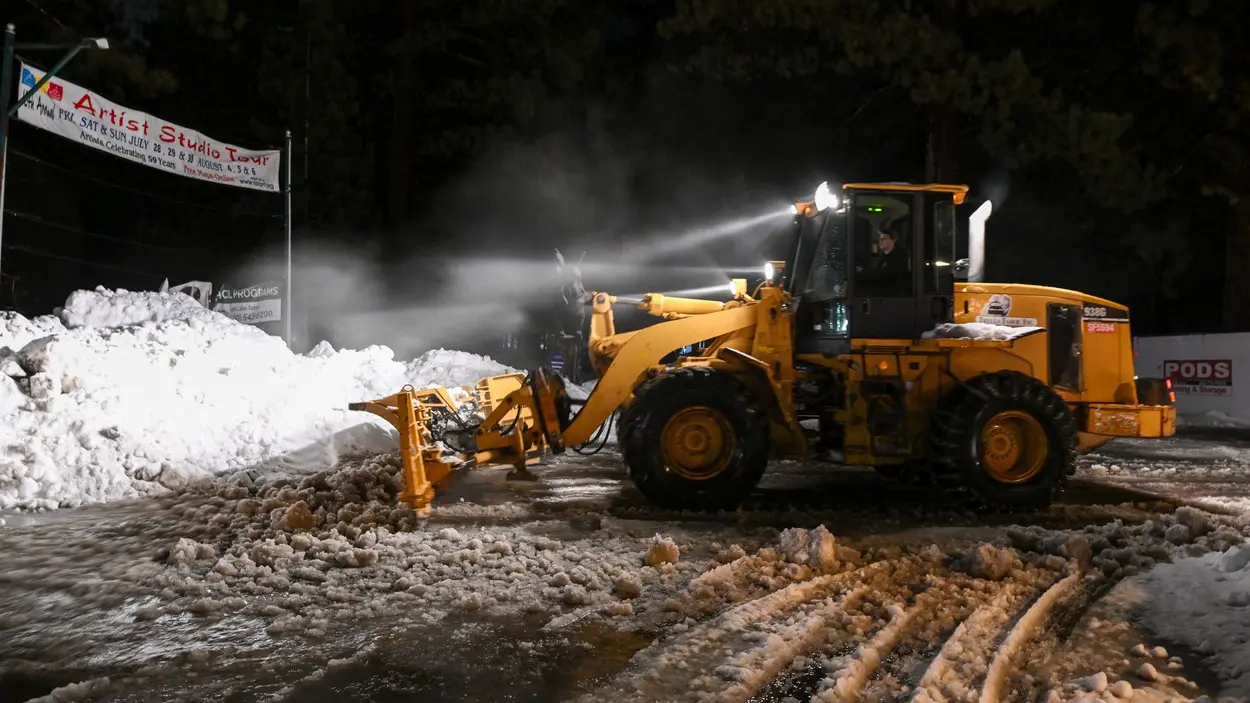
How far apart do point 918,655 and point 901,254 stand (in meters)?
4.44

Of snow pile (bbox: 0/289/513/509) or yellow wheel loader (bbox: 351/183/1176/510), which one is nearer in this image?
yellow wheel loader (bbox: 351/183/1176/510)

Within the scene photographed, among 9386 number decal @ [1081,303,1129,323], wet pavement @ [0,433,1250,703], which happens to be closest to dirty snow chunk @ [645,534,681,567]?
wet pavement @ [0,433,1250,703]

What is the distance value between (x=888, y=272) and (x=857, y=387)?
1.06 meters

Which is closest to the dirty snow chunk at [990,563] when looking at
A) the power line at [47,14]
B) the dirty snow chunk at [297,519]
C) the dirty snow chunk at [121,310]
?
the dirty snow chunk at [297,519]

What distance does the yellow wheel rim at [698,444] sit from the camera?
7449mm

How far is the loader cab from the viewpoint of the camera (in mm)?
7844

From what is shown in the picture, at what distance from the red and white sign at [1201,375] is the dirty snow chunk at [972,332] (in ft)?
39.7

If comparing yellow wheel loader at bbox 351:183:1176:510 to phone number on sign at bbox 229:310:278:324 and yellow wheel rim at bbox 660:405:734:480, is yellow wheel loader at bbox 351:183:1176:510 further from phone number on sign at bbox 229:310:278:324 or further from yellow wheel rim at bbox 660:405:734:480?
phone number on sign at bbox 229:310:278:324

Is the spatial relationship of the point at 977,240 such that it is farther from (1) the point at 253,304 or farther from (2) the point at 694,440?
(1) the point at 253,304

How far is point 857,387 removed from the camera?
25.8ft

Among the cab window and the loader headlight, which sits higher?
the loader headlight

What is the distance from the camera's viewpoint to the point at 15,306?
15383mm

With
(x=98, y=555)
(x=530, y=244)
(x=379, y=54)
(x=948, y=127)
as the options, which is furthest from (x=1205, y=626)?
(x=379, y=54)

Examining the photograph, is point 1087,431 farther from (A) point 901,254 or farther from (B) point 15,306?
(B) point 15,306
